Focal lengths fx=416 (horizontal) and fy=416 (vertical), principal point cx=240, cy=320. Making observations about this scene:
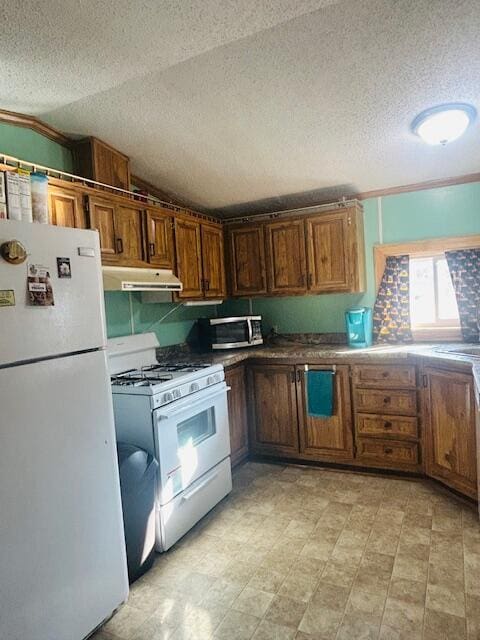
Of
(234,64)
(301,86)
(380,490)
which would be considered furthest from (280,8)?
(380,490)

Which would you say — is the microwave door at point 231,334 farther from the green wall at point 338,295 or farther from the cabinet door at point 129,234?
the cabinet door at point 129,234

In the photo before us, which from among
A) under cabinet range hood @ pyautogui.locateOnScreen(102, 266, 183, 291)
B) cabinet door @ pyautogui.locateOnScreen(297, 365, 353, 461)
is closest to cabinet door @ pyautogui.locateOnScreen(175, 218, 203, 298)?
under cabinet range hood @ pyautogui.locateOnScreen(102, 266, 183, 291)

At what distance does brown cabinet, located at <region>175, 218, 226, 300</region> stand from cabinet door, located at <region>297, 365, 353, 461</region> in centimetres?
106

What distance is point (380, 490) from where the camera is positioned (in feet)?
9.83

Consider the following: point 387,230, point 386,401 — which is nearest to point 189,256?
point 387,230

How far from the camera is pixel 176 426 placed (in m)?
2.49

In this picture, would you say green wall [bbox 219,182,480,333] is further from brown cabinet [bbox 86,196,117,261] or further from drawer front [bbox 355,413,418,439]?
brown cabinet [bbox 86,196,117,261]

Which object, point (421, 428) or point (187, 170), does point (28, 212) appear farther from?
point (421, 428)

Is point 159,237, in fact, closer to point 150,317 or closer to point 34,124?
point 150,317

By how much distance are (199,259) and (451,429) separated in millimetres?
2285

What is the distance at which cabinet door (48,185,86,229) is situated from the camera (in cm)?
232

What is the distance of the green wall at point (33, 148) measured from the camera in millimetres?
2375

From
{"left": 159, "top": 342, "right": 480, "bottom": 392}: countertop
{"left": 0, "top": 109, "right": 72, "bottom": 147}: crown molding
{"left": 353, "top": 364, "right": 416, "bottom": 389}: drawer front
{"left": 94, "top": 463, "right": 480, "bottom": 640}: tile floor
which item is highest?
{"left": 0, "top": 109, "right": 72, "bottom": 147}: crown molding

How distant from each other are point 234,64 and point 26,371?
1.74m
